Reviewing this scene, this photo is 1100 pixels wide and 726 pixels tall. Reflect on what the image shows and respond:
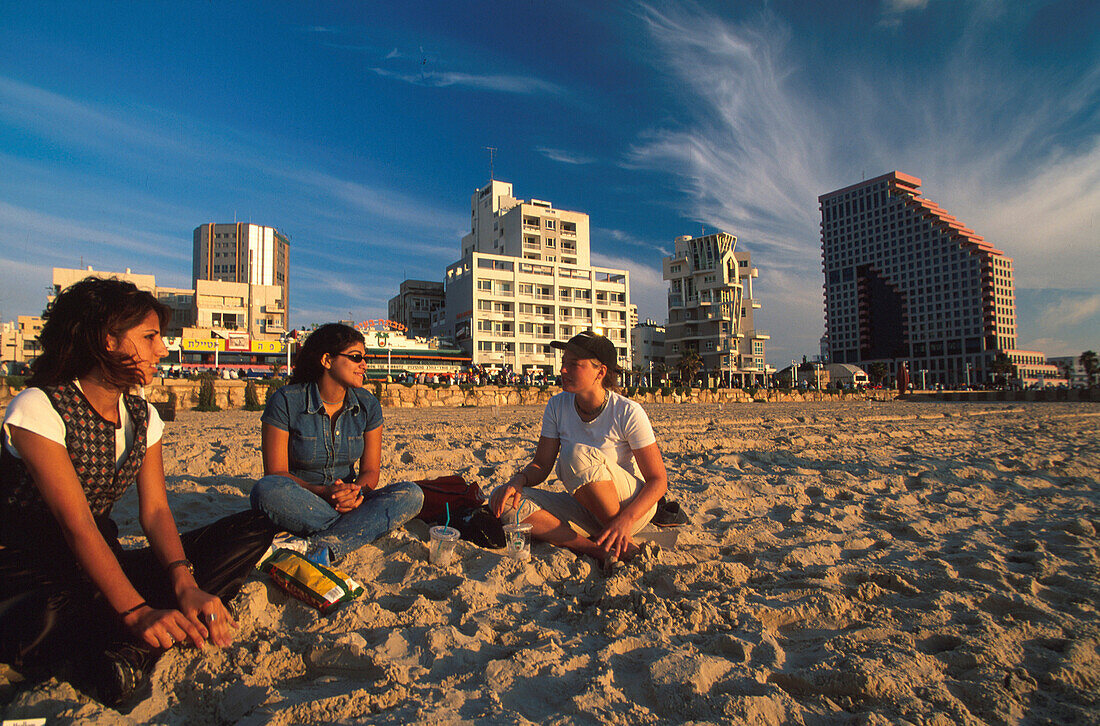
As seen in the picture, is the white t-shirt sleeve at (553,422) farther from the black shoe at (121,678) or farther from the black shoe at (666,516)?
the black shoe at (121,678)

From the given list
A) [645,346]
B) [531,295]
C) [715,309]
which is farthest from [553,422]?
[645,346]

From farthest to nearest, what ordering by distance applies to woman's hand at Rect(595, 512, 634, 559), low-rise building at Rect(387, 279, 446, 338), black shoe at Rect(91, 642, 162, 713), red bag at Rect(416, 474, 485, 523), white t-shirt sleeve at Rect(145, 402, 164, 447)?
1. low-rise building at Rect(387, 279, 446, 338)
2. red bag at Rect(416, 474, 485, 523)
3. woman's hand at Rect(595, 512, 634, 559)
4. white t-shirt sleeve at Rect(145, 402, 164, 447)
5. black shoe at Rect(91, 642, 162, 713)

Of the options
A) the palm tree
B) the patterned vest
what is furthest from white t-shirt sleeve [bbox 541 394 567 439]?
the palm tree

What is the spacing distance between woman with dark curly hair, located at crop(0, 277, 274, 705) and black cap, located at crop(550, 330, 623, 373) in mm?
1679

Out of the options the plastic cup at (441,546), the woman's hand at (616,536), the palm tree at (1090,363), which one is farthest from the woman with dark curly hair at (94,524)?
the palm tree at (1090,363)

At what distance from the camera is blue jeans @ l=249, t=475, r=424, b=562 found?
2297 mm

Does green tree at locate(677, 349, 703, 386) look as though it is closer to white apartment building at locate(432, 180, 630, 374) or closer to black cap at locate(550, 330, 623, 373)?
white apartment building at locate(432, 180, 630, 374)

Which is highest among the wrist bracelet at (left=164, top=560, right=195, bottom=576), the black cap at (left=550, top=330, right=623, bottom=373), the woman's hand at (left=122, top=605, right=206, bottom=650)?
the black cap at (left=550, top=330, right=623, bottom=373)

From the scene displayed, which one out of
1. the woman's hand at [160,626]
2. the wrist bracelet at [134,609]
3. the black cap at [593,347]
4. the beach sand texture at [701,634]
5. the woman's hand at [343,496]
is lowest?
the beach sand texture at [701,634]

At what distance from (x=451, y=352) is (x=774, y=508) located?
4381cm

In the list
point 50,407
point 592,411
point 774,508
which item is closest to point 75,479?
point 50,407

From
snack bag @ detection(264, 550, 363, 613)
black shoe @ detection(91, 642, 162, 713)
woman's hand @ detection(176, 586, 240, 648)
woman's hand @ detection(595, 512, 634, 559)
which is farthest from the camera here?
woman's hand @ detection(595, 512, 634, 559)

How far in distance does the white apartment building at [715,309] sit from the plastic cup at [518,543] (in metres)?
52.9

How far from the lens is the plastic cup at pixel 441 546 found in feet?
8.31
